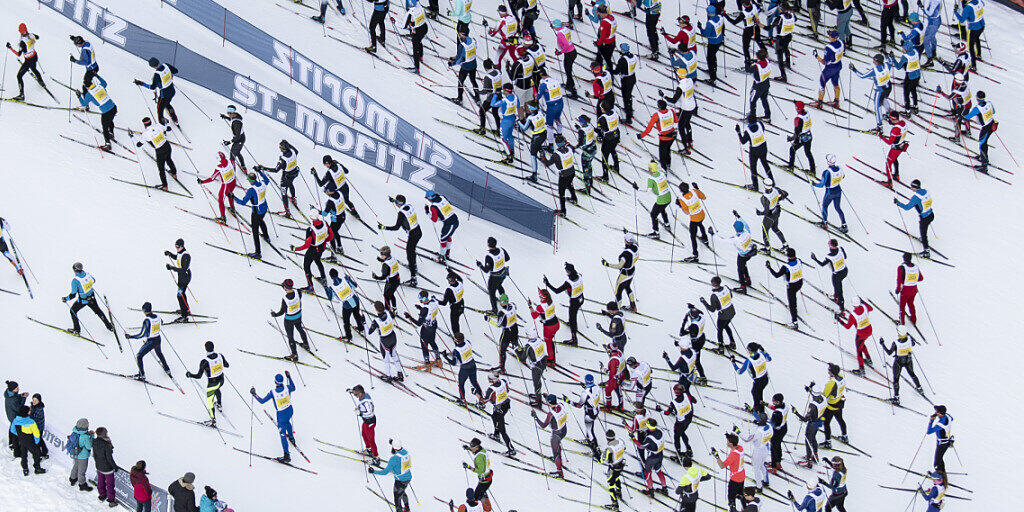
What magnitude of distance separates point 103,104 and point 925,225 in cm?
1466

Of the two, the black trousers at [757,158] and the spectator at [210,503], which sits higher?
the black trousers at [757,158]

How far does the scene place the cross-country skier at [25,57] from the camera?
2670cm

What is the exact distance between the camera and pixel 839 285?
24969 mm

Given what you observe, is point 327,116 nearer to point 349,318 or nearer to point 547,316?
point 349,318

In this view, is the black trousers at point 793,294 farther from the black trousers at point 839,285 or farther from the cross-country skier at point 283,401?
the cross-country skier at point 283,401

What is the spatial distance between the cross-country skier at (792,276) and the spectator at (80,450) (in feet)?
36.0

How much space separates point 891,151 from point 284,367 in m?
12.0

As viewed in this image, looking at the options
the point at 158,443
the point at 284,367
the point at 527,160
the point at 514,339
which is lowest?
the point at 158,443

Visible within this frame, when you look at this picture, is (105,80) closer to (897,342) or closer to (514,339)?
(514,339)

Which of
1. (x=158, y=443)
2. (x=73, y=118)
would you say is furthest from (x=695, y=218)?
(x=73, y=118)

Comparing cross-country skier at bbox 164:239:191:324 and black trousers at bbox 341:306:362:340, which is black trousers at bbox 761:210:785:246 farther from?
cross-country skier at bbox 164:239:191:324

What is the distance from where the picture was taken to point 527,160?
28062mm

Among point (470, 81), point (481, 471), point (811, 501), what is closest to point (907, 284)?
point (811, 501)

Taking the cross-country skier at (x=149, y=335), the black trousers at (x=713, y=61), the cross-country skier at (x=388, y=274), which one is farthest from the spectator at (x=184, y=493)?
the black trousers at (x=713, y=61)
